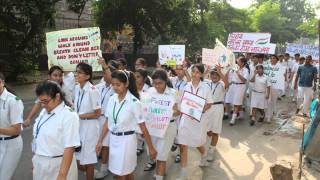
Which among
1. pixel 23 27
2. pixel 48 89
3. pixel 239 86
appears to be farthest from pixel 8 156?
pixel 23 27

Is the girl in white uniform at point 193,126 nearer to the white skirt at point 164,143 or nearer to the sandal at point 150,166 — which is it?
the white skirt at point 164,143

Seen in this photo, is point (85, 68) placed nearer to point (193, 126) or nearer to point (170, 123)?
point (170, 123)

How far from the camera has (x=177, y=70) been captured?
7.77 meters

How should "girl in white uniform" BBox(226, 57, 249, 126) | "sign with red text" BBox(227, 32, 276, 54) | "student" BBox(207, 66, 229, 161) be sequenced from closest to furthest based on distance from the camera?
"student" BBox(207, 66, 229, 161) < "girl in white uniform" BBox(226, 57, 249, 126) < "sign with red text" BBox(227, 32, 276, 54)

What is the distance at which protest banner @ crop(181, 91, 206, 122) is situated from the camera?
5.79m

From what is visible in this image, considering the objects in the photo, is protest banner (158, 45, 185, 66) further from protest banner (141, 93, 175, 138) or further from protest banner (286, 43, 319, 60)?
protest banner (286, 43, 319, 60)

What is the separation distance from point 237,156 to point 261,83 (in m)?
3.59

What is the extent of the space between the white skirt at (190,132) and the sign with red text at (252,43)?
234 inches

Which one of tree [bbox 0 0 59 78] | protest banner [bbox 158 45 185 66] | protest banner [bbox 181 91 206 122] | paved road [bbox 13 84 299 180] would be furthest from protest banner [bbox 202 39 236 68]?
tree [bbox 0 0 59 78]

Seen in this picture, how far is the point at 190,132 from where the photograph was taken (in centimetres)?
607

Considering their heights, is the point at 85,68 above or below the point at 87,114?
above

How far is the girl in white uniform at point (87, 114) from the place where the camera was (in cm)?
532

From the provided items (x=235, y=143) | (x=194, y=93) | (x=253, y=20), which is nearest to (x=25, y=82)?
(x=235, y=143)

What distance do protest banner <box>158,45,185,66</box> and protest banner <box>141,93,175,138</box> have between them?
325 centimetres
